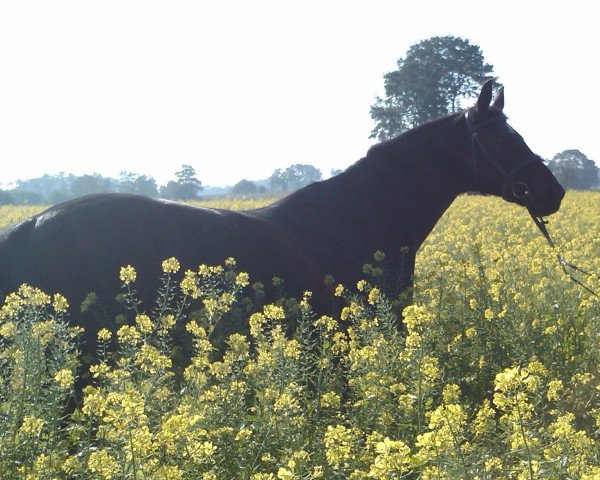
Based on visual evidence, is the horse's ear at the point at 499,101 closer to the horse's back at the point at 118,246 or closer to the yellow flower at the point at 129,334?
the horse's back at the point at 118,246

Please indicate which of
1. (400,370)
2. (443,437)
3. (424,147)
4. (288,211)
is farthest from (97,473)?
(424,147)

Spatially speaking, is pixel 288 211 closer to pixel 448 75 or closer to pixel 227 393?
pixel 227 393

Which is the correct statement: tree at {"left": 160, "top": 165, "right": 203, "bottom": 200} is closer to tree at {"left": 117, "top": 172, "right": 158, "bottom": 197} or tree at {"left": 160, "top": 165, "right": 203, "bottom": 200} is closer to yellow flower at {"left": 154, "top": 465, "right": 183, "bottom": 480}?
tree at {"left": 117, "top": 172, "right": 158, "bottom": 197}

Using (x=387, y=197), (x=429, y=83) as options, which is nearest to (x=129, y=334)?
(x=387, y=197)

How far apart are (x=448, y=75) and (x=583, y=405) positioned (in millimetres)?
57602

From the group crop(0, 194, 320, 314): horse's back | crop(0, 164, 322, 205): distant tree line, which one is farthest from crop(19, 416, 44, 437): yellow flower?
crop(0, 164, 322, 205): distant tree line

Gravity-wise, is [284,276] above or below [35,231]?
below

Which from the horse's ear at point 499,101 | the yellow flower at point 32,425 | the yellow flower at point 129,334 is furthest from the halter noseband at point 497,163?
the yellow flower at point 32,425

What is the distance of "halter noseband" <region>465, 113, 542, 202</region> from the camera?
23.3 feet

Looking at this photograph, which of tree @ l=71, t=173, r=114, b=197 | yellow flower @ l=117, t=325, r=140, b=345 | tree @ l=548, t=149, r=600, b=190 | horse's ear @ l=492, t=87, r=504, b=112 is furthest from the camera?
tree @ l=71, t=173, r=114, b=197

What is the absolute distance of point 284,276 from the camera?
6.12m

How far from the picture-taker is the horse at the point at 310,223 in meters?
5.48

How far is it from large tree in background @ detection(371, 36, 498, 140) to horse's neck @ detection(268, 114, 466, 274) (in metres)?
47.3

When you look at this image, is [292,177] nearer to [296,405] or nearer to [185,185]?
[185,185]
